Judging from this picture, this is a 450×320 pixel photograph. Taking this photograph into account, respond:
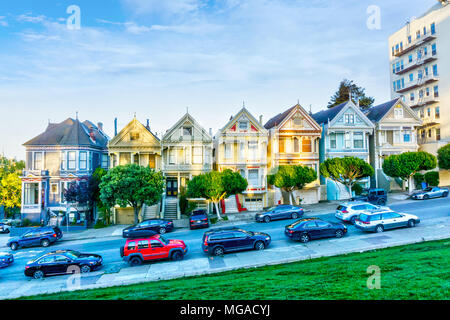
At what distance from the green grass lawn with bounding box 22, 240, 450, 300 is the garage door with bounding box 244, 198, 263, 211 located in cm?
2090

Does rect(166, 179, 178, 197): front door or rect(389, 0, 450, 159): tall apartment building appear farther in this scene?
rect(389, 0, 450, 159): tall apartment building

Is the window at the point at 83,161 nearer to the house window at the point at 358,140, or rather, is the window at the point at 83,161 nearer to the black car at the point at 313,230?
the black car at the point at 313,230

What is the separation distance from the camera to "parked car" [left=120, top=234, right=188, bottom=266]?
59.7 ft

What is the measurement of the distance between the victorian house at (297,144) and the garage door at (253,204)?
7.45 ft

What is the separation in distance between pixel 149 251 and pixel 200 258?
318 centimetres

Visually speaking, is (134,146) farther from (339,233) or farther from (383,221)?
(383,221)

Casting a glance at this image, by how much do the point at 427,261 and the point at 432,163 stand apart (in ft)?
86.6

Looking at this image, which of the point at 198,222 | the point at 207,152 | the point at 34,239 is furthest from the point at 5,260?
the point at 207,152

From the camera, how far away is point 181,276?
15.5 meters

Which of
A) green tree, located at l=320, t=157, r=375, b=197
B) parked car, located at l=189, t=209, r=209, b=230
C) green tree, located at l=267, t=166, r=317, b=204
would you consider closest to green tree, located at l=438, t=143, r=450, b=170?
green tree, located at l=320, t=157, r=375, b=197

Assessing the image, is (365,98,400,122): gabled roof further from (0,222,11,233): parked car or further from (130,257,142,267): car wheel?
(0,222,11,233): parked car

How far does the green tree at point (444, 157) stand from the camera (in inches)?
1493

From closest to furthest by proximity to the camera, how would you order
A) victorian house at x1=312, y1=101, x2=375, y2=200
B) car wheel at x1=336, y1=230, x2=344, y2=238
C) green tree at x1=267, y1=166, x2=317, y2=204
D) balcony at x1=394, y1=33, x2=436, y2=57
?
car wheel at x1=336, y1=230, x2=344, y2=238 → green tree at x1=267, y1=166, x2=317, y2=204 → victorian house at x1=312, y1=101, x2=375, y2=200 → balcony at x1=394, y1=33, x2=436, y2=57

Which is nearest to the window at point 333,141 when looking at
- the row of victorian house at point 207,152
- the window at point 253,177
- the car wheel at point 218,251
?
the row of victorian house at point 207,152
